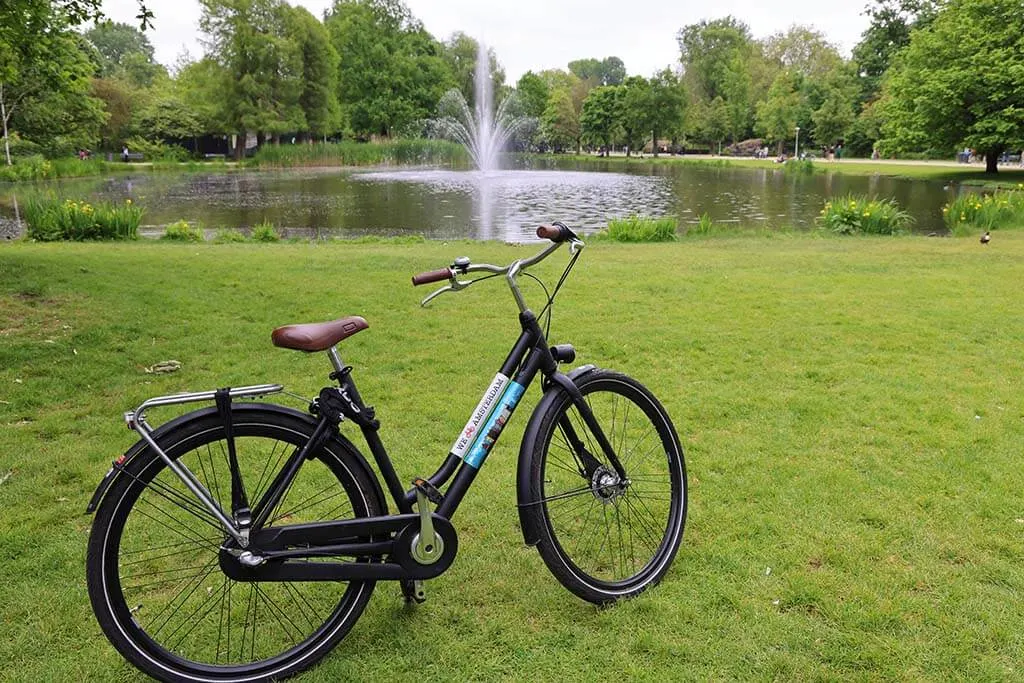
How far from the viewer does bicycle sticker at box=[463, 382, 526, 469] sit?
8.48 feet

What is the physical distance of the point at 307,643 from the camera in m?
2.44

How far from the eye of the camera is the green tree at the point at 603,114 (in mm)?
74000

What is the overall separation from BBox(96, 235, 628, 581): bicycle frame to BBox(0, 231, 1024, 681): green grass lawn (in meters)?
0.37

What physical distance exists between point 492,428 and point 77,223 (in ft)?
48.5

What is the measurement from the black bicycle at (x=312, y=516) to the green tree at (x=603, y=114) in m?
75.3

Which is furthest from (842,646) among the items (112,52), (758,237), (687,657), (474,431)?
(112,52)

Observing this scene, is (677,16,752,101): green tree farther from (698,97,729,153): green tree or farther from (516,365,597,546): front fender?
(516,365,597,546): front fender

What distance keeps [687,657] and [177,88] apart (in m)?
75.3

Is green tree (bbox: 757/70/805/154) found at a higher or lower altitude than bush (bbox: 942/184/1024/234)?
higher

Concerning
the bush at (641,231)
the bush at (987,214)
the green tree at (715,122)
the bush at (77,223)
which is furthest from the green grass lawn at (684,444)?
the green tree at (715,122)

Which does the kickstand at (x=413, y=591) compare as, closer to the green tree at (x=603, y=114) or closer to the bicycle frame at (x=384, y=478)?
the bicycle frame at (x=384, y=478)

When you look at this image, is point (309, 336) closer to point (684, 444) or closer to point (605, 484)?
point (605, 484)

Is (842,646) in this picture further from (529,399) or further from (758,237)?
(758,237)

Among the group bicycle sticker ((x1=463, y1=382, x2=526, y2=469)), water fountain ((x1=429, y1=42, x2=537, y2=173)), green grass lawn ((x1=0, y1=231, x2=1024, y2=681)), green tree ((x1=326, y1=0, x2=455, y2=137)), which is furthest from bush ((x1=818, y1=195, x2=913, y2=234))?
green tree ((x1=326, y1=0, x2=455, y2=137))
